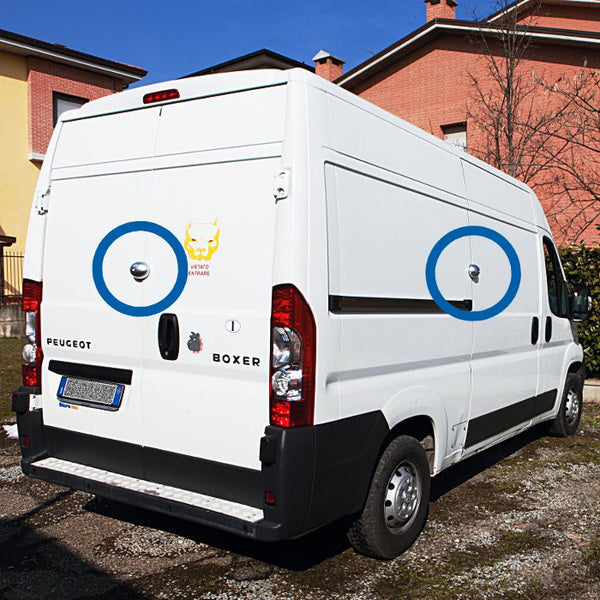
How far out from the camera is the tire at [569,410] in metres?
6.99

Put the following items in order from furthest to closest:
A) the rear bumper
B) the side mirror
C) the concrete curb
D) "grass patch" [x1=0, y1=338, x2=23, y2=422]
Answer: the concrete curb
"grass patch" [x1=0, y1=338, x2=23, y2=422]
the side mirror
the rear bumper

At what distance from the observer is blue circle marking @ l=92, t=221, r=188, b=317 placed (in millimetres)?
3740

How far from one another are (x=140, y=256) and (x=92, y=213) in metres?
0.50

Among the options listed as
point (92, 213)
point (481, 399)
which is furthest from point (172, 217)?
point (481, 399)

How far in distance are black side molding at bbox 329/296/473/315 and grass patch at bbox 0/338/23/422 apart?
17.9 feet

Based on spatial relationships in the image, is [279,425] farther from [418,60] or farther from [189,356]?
[418,60]

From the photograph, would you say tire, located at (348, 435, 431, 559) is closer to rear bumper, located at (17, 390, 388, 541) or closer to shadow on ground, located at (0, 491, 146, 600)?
rear bumper, located at (17, 390, 388, 541)

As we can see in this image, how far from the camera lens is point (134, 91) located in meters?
4.09

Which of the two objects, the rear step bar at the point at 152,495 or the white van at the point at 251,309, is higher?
the white van at the point at 251,309

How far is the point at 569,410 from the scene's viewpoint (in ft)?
23.6

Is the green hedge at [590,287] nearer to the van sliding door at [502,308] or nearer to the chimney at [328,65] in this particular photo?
the van sliding door at [502,308]

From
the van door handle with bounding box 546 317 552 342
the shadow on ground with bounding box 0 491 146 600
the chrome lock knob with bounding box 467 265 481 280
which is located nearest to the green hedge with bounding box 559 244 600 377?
the van door handle with bounding box 546 317 552 342

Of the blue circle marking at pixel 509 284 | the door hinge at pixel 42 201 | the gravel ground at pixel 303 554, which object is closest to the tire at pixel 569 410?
the gravel ground at pixel 303 554

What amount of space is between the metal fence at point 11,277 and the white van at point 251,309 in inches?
618
